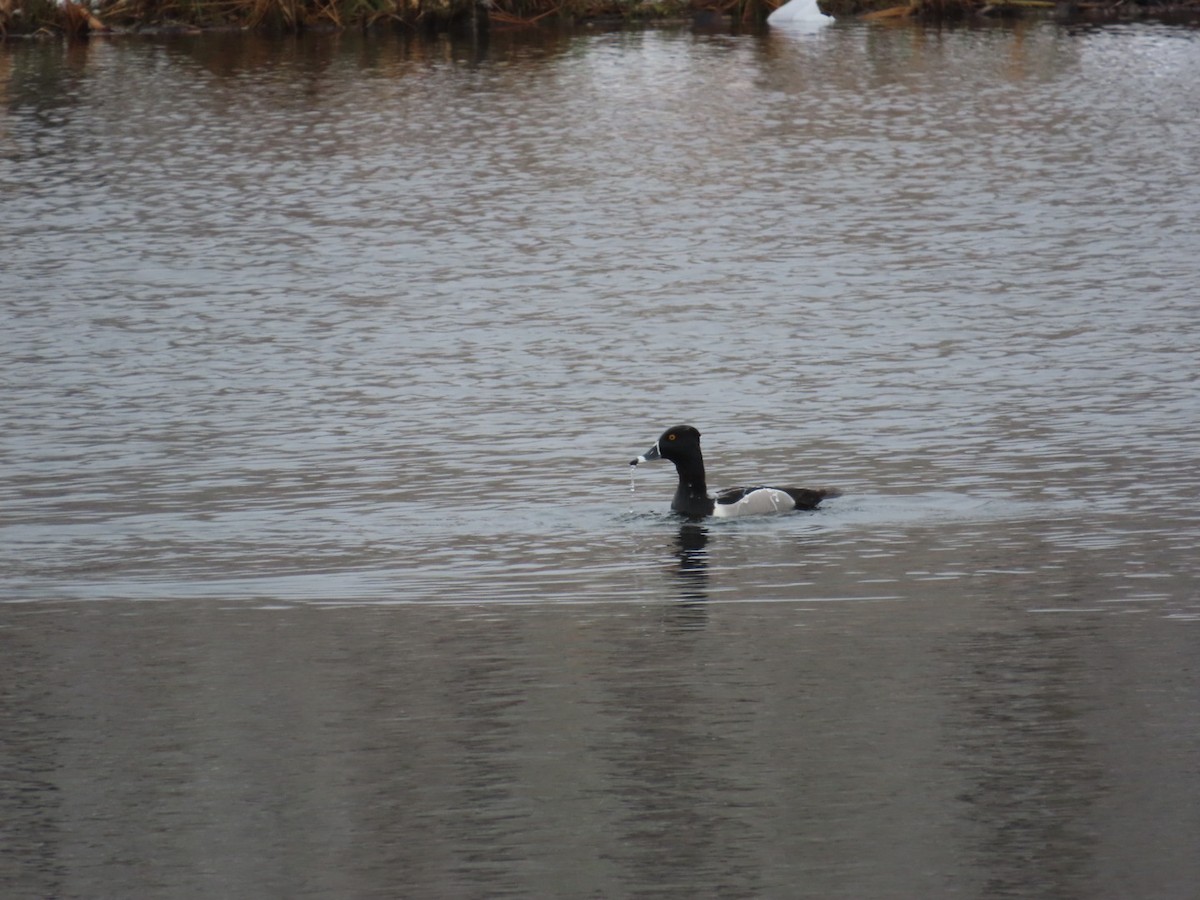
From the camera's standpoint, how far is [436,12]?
41.7m

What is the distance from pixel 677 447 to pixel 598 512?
1.97 feet

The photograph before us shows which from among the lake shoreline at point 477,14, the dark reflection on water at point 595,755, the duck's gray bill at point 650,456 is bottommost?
the lake shoreline at point 477,14

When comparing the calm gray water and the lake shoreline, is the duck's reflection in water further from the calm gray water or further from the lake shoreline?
the lake shoreline

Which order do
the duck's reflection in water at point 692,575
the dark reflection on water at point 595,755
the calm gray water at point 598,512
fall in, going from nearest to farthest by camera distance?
the dark reflection on water at point 595,755 < the calm gray water at point 598,512 < the duck's reflection in water at point 692,575

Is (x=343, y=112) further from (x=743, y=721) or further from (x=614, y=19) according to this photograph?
(x=743, y=721)

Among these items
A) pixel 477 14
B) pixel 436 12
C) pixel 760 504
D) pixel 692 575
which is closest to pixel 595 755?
pixel 692 575

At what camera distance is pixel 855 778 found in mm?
7750

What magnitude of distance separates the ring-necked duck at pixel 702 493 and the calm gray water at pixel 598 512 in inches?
5.1

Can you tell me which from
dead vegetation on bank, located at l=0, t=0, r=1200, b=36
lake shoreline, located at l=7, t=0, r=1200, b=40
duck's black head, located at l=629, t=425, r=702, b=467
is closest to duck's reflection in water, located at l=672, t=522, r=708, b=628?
duck's black head, located at l=629, t=425, r=702, b=467

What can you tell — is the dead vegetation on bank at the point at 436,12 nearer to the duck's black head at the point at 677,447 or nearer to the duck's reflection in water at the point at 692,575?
the duck's black head at the point at 677,447

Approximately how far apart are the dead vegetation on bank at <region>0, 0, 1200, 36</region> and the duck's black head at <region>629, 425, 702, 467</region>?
28438mm

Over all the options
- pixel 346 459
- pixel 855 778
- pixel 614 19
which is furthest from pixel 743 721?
pixel 614 19

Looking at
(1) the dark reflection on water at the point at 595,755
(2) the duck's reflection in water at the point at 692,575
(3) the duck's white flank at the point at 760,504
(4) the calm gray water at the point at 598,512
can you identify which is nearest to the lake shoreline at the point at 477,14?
(4) the calm gray water at the point at 598,512

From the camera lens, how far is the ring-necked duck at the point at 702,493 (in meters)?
12.5
